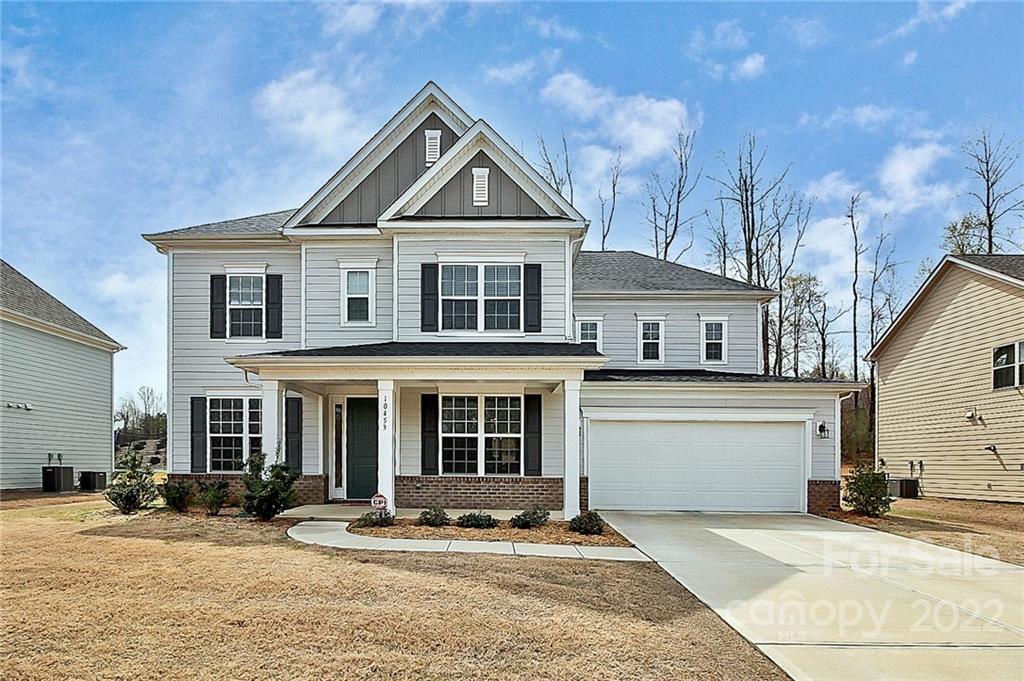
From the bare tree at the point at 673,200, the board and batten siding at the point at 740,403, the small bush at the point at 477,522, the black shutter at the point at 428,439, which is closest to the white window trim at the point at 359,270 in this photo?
the black shutter at the point at 428,439

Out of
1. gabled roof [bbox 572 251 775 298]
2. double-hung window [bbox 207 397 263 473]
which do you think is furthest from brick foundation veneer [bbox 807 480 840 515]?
double-hung window [bbox 207 397 263 473]

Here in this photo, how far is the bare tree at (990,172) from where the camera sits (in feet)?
102

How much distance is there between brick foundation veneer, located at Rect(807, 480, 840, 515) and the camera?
1734 cm

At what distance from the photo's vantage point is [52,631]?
251 inches

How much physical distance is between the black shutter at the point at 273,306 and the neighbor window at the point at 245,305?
17 cm

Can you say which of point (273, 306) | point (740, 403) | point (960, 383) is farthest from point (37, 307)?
point (960, 383)

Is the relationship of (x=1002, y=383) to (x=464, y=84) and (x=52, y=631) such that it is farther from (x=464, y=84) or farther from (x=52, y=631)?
(x=52, y=631)

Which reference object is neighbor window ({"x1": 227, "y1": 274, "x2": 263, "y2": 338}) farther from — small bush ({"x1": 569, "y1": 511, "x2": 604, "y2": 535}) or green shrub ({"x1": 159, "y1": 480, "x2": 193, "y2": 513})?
small bush ({"x1": 569, "y1": 511, "x2": 604, "y2": 535})

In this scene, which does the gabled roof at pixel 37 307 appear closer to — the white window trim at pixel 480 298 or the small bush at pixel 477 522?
the white window trim at pixel 480 298

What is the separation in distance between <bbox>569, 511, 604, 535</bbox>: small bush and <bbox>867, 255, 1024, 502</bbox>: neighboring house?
12795 mm

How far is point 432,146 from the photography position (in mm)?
17438

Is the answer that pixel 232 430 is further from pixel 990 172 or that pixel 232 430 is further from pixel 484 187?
pixel 990 172

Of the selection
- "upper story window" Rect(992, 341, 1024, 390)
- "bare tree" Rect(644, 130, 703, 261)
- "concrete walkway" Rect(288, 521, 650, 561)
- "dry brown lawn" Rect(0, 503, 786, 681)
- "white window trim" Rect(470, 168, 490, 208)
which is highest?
"bare tree" Rect(644, 130, 703, 261)

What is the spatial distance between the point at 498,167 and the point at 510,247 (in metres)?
1.69
